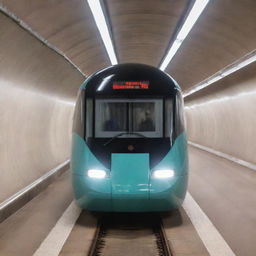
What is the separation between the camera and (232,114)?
55.8ft

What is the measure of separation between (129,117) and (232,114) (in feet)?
33.8

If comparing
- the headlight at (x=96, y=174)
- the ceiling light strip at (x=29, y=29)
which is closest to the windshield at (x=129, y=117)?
the headlight at (x=96, y=174)

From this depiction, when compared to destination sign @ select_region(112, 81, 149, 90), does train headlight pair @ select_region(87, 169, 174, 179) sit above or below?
below

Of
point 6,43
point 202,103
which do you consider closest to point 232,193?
point 6,43

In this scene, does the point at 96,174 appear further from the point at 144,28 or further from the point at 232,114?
the point at 232,114

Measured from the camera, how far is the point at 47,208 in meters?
8.58

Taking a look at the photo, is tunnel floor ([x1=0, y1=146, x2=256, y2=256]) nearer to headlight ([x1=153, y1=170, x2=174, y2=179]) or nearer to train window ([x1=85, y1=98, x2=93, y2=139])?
headlight ([x1=153, y1=170, x2=174, y2=179])

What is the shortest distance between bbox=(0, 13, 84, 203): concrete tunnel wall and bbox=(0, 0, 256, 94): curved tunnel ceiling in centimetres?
34

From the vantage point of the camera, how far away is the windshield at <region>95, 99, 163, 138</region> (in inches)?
292

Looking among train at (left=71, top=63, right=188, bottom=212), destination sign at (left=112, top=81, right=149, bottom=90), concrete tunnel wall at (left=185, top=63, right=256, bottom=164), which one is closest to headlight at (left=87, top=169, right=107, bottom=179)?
train at (left=71, top=63, right=188, bottom=212)

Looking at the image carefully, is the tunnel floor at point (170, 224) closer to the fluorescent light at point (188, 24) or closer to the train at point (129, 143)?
the train at point (129, 143)

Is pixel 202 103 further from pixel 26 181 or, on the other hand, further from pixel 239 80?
pixel 26 181

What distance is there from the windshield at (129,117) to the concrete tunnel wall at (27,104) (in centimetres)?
169

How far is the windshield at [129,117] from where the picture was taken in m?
7.41
